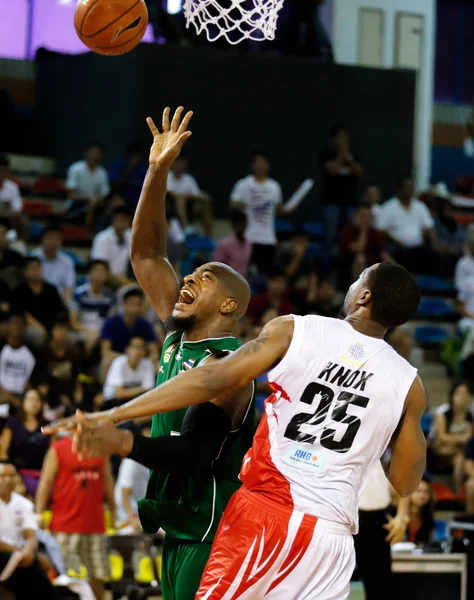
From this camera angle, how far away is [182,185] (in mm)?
14141

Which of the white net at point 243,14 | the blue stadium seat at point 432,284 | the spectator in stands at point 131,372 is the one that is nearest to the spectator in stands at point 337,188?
the blue stadium seat at point 432,284

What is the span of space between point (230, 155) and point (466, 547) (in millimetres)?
9168

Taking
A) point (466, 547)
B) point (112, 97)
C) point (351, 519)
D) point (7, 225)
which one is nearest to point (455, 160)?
point (112, 97)

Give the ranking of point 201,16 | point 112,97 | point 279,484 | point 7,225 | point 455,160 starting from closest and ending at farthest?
point 279,484
point 201,16
point 7,225
point 112,97
point 455,160

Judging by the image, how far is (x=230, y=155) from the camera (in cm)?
1603

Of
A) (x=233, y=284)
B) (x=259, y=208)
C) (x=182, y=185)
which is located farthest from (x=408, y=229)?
(x=233, y=284)

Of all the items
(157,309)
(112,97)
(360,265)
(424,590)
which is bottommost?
(424,590)

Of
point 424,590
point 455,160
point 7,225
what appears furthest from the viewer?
point 455,160

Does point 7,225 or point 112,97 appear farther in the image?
point 112,97

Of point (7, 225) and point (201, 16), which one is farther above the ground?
point (201, 16)

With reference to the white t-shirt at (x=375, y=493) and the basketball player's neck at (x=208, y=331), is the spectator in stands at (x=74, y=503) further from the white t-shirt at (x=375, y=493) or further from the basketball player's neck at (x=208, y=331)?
the basketball player's neck at (x=208, y=331)

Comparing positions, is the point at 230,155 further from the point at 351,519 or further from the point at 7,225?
the point at 351,519

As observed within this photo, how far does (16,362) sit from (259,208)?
433 centimetres

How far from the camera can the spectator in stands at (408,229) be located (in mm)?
14297
